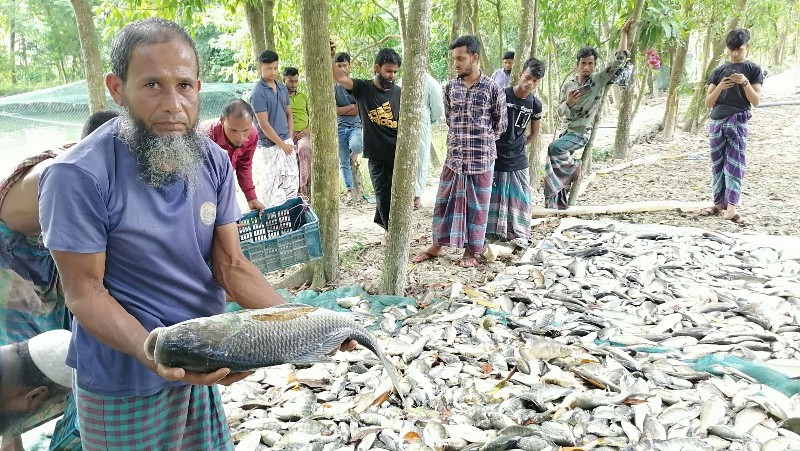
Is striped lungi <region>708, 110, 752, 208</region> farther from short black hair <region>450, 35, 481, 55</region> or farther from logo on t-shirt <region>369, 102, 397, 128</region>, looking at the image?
logo on t-shirt <region>369, 102, 397, 128</region>

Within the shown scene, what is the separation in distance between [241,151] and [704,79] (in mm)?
11560

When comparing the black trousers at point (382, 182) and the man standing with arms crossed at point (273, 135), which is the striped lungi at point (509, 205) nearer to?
the black trousers at point (382, 182)

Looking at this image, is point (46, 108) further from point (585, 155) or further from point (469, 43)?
point (585, 155)

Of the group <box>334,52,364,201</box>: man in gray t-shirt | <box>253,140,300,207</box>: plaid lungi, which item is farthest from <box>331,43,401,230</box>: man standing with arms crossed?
<box>334,52,364,201</box>: man in gray t-shirt

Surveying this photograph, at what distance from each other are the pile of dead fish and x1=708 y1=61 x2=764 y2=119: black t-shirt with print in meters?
2.31

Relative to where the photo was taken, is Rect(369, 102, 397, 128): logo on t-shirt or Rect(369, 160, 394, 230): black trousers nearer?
Rect(369, 102, 397, 128): logo on t-shirt

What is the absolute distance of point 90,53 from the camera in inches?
189

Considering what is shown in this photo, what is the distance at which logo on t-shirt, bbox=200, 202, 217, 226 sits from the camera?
1647mm

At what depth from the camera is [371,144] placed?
6.19 metres

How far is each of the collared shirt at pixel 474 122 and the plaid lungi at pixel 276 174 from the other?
7.45ft

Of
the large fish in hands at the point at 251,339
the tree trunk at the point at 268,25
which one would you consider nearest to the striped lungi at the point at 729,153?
the tree trunk at the point at 268,25

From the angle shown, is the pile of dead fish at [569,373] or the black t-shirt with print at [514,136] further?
the black t-shirt with print at [514,136]

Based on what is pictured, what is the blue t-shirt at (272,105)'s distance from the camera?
6.63m

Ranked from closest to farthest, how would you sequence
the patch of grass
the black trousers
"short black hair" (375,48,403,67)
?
"short black hair" (375,48,403,67)
the black trousers
the patch of grass
